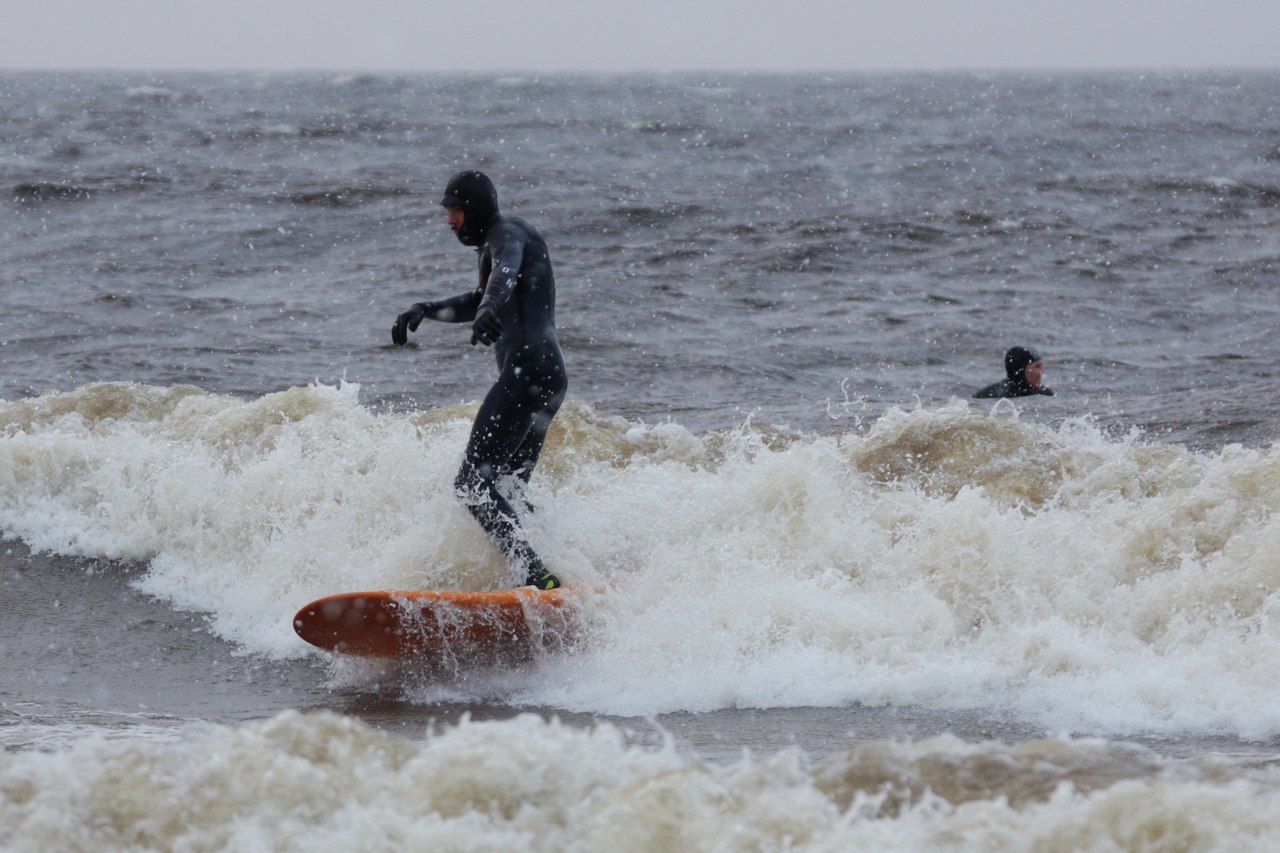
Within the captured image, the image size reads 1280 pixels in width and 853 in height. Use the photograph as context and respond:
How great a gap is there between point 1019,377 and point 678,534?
16.7ft

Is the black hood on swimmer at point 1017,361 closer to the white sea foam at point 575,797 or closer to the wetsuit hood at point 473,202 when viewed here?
the wetsuit hood at point 473,202

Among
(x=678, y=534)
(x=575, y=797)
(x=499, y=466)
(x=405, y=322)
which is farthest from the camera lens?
(x=678, y=534)

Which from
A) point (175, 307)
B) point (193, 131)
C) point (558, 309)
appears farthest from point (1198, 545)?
point (193, 131)

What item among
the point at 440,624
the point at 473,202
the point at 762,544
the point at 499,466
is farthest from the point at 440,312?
the point at 762,544

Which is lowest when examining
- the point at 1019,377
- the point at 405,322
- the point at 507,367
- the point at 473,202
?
the point at 1019,377

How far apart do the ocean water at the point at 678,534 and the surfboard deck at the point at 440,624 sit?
0.39ft

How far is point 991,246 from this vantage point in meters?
20.6

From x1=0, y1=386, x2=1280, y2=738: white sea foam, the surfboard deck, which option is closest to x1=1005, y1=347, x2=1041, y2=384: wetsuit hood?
x1=0, y1=386, x2=1280, y2=738: white sea foam

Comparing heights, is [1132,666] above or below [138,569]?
above

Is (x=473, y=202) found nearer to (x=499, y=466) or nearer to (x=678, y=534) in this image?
(x=499, y=466)

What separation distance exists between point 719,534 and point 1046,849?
418cm

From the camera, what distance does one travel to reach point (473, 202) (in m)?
6.55

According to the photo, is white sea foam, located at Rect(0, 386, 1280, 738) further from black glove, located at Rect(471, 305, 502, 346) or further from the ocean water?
black glove, located at Rect(471, 305, 502, 346)

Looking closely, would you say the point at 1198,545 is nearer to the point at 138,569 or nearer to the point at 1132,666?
the point at 1132,666
